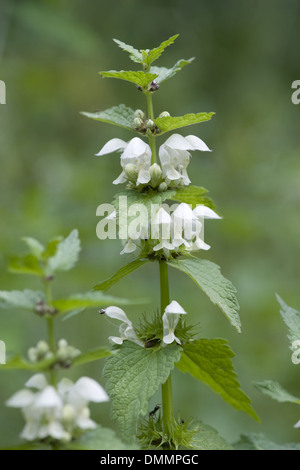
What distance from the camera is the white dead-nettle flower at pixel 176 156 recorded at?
1.77 meters

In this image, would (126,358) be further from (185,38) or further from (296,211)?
(185,38)

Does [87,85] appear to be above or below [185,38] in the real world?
below

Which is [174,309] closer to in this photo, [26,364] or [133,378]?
[133,378]

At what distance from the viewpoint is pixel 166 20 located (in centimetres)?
640

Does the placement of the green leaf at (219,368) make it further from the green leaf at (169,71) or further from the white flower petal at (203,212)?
the green leaf at (169,71)

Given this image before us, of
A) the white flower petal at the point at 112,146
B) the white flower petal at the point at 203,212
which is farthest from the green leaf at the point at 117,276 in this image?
the white flower petal at the point at 112,146

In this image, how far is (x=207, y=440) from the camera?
5.72ft

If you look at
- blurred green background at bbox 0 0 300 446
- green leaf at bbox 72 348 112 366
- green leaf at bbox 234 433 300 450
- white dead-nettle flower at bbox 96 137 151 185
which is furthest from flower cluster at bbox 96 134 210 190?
blurred green background at bbox 0 0 300 446

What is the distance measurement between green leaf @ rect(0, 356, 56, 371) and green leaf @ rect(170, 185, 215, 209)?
0.72 meters

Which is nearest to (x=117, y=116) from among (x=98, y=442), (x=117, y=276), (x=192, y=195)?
(x=192, y=195)

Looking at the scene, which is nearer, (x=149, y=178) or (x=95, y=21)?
(x=149, y=178)
